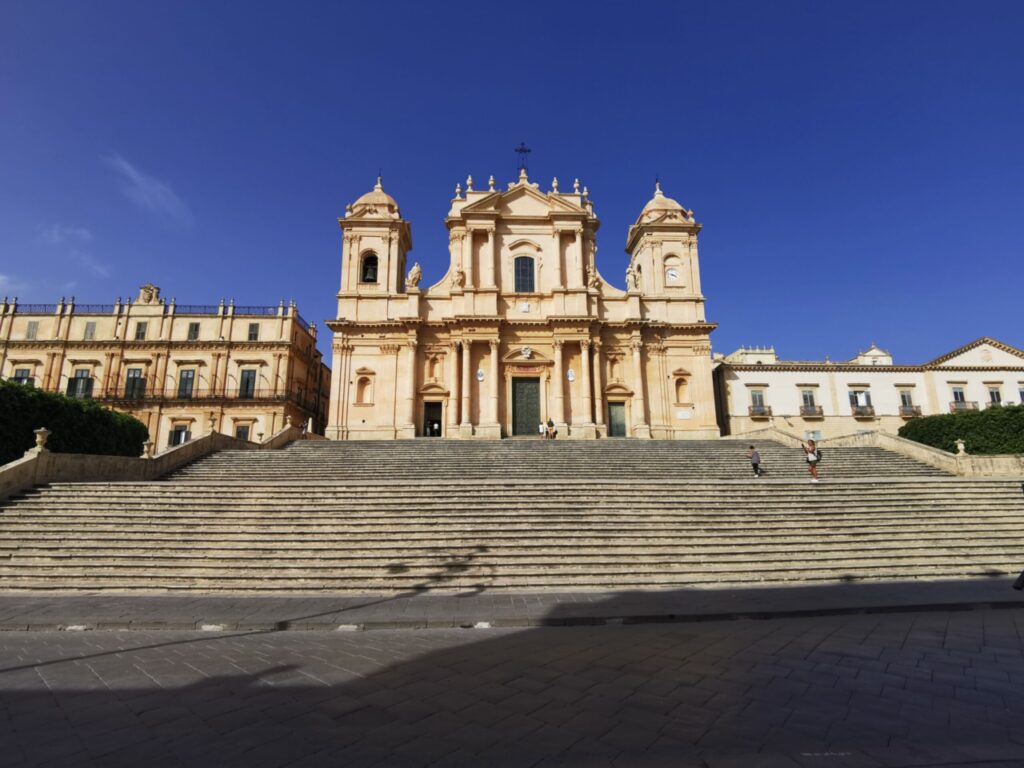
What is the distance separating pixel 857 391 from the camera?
122 feet

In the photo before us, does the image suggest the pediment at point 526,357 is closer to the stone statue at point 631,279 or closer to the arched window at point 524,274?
the arched window at point 524,274

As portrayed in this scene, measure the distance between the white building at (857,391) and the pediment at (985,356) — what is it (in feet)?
0.23

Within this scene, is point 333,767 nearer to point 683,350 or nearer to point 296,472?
point 296,472

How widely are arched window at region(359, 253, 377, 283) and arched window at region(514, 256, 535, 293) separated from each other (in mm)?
8648

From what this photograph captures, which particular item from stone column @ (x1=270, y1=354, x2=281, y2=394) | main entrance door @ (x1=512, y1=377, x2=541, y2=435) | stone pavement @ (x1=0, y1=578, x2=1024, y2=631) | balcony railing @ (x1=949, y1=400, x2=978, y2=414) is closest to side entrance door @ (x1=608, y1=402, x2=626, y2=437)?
main entrance door @ (x1=512, y1=377, x2=541, y2=435)

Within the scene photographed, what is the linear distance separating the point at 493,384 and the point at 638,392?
8396mm

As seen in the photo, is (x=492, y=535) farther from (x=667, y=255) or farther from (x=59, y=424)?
(x=667, y=255)

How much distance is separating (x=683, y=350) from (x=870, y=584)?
23.9 metres

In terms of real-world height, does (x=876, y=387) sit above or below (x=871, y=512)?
above

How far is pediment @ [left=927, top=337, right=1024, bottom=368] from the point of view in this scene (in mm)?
38031

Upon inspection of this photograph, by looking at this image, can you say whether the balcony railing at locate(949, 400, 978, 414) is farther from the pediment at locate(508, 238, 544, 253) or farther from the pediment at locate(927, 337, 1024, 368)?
the pediment at locate(508, 238, 544, 253)

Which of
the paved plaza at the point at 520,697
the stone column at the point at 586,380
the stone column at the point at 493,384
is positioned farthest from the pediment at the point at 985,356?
the paved plaza at the point at 520,697

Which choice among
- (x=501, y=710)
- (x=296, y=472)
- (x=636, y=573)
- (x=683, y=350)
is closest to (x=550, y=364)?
(x=683, y=350)

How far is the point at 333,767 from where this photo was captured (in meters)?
3.22
